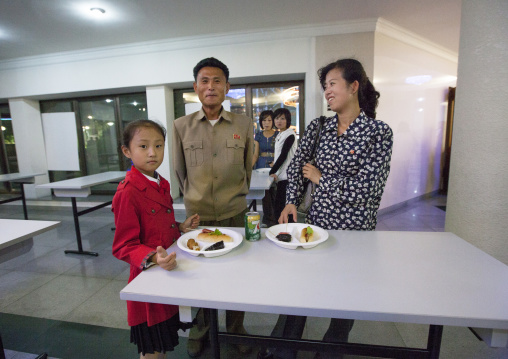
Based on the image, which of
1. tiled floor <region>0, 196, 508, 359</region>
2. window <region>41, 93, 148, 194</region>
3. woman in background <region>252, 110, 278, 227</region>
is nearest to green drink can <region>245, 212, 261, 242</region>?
tiled floor <region>0, 196, 508, 359</region>

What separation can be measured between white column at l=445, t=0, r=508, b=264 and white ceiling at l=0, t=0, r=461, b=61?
1790 mm

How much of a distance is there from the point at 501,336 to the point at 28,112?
755 centimetres

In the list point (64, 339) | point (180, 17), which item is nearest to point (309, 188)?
point (64, 339)

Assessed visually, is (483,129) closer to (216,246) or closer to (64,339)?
(216,246)

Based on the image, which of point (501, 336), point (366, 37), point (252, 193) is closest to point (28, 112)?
point (252, 193)

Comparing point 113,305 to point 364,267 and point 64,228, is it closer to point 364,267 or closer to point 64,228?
point 364,267

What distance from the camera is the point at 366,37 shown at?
3770 millimetres

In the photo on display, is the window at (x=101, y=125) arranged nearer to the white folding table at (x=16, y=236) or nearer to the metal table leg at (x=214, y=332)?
the white folding table at (x=16, y=236)

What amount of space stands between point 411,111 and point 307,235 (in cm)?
477

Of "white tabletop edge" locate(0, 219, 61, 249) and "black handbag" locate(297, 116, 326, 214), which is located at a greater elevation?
"black handbag" locate(297, 116, 326, 214)

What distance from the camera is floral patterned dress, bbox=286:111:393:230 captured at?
3.75 feet

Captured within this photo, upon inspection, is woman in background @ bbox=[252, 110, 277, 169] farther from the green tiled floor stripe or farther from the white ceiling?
the green tiled floor stripe

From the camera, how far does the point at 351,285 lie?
0.77m

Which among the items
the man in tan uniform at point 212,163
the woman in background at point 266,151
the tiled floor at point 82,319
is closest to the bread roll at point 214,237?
the man in tan uniform at point 212,163
